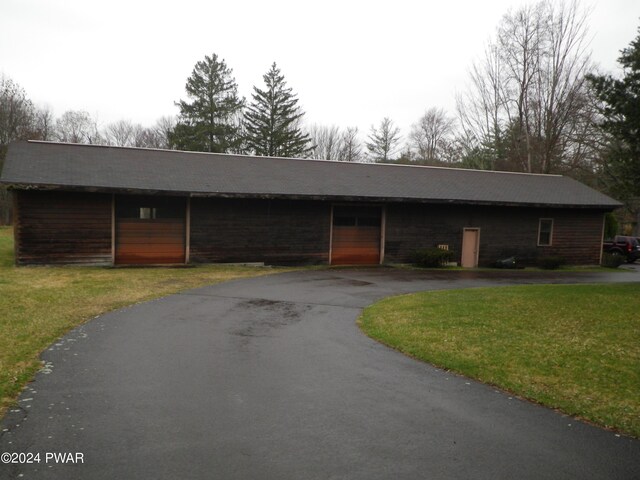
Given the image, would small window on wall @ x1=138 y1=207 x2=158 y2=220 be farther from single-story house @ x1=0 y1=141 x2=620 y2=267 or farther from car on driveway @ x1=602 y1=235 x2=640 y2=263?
car on driveway @ x1=602 y1=235 x2=640 y2=263

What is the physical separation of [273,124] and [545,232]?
31619 millimetres

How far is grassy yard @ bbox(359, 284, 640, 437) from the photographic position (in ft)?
19.0

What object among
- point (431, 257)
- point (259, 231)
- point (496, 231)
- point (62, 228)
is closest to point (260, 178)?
point (259, 231)

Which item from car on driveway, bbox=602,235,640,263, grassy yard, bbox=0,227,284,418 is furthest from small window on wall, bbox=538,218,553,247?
grassy yard, bbox=0,227,284,418

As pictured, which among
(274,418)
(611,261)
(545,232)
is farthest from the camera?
(611,261)

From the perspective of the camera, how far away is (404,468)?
396cm

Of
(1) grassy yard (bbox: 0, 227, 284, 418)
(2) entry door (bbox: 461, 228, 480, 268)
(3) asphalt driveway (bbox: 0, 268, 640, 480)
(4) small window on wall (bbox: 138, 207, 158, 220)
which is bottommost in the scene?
(1) grassy yard (bbox: 0, 227, 284, 418)

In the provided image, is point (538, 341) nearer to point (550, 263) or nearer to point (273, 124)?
point (550, 263)

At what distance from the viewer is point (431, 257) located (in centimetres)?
2175

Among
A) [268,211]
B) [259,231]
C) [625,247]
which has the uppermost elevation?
[268,211]

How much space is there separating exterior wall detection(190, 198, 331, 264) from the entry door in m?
7.28

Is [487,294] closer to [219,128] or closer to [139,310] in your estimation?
[139,310]

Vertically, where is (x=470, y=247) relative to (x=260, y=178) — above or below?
below

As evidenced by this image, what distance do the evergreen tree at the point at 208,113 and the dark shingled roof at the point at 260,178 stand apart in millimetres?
22738
